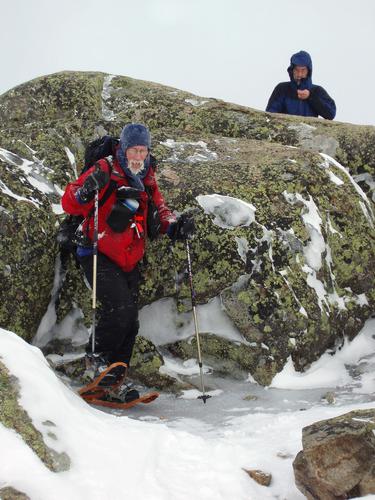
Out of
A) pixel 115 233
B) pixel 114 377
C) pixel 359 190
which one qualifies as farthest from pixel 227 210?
pixel 114 377

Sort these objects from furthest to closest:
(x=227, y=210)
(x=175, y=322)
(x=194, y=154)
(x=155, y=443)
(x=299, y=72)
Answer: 1. (x=299, y=72)
2. (x=194, y=154)
3. (x=227, y=210)
4. (x=175, y=322)
5. (x=155, y=443)

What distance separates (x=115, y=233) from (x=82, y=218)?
0.81 m

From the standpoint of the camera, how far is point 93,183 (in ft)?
22.9

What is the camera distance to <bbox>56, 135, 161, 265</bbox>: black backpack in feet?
24.9

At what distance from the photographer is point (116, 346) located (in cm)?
734

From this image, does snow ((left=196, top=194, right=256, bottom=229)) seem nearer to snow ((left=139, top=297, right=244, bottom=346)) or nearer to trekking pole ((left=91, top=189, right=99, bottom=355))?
snow ((left=139, top=297, right=244, bottom=346))

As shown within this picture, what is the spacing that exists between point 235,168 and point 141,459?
→ 18.6 ft

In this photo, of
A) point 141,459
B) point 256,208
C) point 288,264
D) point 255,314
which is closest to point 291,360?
point 255,314

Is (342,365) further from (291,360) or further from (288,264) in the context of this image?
(288,264)

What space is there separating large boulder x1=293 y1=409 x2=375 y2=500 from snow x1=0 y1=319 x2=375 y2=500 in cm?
32

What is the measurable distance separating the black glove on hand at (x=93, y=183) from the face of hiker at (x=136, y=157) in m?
0.40

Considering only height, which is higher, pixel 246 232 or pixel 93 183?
pixel 93 183

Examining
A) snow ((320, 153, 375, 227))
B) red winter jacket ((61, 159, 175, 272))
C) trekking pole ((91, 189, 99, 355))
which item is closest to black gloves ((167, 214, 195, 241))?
red winter jacket ((61, 159, 175, 272))

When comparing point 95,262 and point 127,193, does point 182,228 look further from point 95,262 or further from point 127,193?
point 95,262
